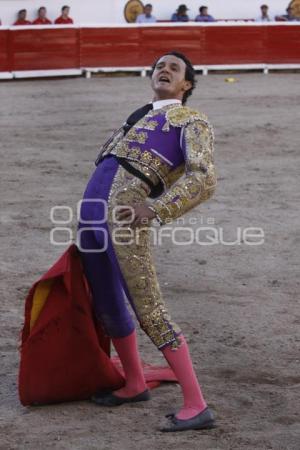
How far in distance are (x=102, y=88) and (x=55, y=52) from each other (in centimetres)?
179

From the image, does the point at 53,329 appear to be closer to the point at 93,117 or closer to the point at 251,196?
the point at 251,196

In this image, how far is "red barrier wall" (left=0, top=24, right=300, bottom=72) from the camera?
52.2 ft

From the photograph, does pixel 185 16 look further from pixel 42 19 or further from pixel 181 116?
pixel 181 116

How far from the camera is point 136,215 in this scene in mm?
3670

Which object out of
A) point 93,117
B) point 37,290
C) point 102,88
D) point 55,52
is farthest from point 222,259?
point 55,52

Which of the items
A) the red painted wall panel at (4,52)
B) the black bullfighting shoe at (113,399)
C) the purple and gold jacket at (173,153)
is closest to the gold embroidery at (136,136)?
the purple and gold jacket at (173,153)

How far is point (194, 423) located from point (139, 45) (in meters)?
13.4

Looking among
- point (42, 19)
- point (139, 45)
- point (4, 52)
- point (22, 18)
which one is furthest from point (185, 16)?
point (4, 52)

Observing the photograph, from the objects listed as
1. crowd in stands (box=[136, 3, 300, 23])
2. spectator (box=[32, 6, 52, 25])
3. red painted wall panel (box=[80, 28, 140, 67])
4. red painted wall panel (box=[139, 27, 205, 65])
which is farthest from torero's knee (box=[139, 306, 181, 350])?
crowd in stands (box=[136, 3, 300, 23])

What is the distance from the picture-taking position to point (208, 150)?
3.69m

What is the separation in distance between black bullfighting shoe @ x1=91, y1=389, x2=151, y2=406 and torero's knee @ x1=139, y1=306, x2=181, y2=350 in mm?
377

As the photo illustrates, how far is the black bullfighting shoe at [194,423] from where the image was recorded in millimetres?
3736

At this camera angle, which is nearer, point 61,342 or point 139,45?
point 61,342

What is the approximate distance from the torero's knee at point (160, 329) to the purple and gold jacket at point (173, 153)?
1.12ft
